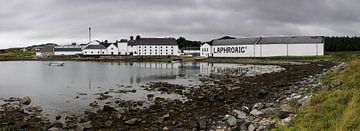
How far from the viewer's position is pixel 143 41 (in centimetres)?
12062

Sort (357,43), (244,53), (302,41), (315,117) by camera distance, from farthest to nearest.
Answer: (357,43) → (244,53) → (302,41) → (315,117)

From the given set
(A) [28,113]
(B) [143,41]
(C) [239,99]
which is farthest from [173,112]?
(B) [143,41]

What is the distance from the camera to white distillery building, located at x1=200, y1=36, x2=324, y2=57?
296 ft

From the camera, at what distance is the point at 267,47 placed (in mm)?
96562

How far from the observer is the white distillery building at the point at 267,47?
90.3 m

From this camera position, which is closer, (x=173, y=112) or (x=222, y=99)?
(x=173, y=112)

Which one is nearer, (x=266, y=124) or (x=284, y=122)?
(x=284, y=122)

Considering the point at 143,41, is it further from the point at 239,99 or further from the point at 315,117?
the point at 315,117

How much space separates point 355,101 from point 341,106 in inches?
21.5

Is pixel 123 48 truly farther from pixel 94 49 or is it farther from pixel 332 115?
pixel 332 115

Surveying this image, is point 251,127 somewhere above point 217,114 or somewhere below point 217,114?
above

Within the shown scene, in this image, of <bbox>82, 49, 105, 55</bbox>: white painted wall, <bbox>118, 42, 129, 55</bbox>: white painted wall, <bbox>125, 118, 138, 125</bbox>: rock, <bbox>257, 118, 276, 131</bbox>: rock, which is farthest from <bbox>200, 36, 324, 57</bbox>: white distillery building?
<bbox>257, 118, 276, 131</bbox>: rock

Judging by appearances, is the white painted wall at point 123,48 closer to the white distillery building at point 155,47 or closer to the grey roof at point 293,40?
the white distillery building at point 155,47

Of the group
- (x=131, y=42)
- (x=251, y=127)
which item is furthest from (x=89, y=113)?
(x=131, y=42)
